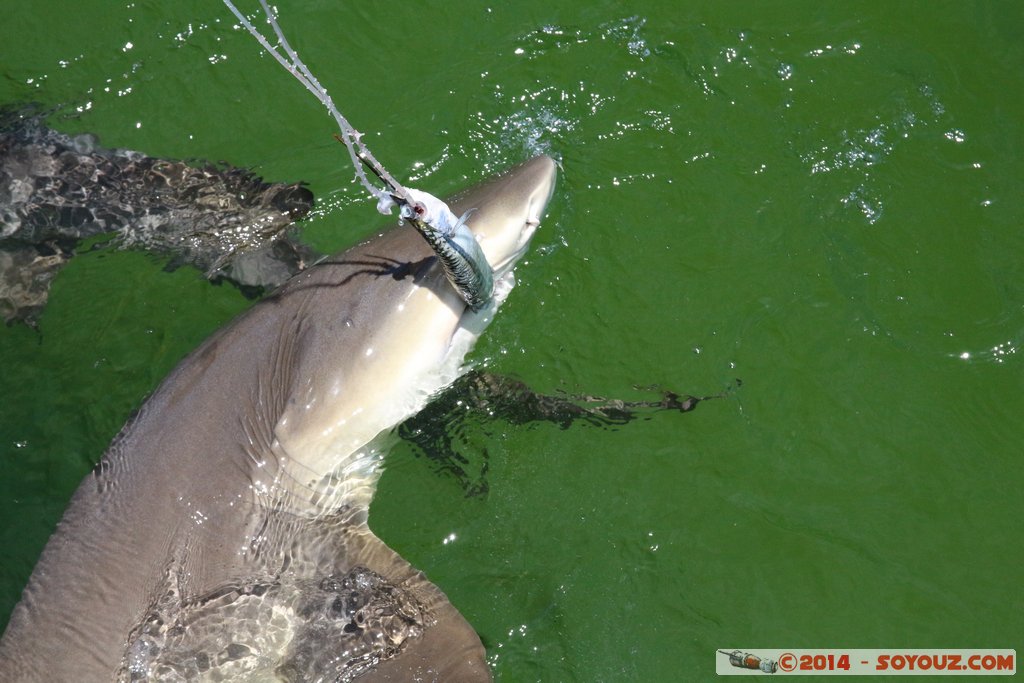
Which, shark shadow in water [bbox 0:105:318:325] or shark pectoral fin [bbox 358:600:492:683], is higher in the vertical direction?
shark shadow in water [bbox 0:105:318:325]

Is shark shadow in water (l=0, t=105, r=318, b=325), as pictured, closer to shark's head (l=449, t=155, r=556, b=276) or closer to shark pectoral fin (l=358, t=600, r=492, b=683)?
shark's head (l=449, t=155, r=556, b=276)

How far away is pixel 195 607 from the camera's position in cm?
365

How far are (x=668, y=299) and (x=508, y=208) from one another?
1532 millimetres

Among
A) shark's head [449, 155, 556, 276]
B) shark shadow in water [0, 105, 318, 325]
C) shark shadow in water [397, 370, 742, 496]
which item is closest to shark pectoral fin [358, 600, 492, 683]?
shark shadow in water [397, 370, 742, 496]

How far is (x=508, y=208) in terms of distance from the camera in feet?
12.4

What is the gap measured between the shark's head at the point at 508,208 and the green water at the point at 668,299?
844 mm

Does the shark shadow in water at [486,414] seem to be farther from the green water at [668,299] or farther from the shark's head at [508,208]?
the shark's head at [508,208]

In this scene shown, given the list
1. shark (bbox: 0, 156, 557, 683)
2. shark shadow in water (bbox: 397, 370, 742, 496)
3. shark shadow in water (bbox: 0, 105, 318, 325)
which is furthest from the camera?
shark shadow in water (bbox: 0, 105, 318, 325)

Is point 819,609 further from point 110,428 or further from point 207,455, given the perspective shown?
point 110,428

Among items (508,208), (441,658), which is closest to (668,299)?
(508,208)

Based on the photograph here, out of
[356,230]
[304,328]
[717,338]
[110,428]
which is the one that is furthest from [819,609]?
[110,428]

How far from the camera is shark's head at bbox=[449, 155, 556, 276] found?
3.74 m

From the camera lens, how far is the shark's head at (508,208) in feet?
12.3

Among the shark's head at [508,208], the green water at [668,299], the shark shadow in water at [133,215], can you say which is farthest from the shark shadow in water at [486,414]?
the shark shadow in water at [133,215]
